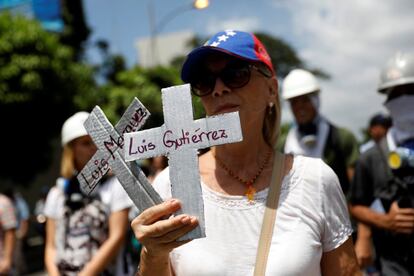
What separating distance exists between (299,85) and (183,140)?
9.92 feet

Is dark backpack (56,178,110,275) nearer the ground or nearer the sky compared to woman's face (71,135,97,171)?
nearer the ground

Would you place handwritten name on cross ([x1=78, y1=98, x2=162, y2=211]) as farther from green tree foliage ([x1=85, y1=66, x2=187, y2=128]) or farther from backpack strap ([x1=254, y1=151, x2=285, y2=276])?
green tree foliage ([x1=85, y1=66, x2=187, y2=128])

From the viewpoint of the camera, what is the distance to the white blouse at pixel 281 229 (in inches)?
73.7

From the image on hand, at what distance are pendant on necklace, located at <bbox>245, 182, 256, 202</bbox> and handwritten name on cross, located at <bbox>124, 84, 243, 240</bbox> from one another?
1.41 feet

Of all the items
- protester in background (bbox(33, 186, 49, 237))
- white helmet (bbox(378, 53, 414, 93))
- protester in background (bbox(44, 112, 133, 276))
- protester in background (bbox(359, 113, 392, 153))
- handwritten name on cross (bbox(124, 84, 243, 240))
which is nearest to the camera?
handwritten name on cross (bbox(124, 84, 243, 240))

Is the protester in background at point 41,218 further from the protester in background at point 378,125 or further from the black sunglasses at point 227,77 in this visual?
the protester in background at point 378,125

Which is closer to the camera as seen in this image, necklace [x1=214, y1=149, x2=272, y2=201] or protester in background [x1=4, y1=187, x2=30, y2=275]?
necklace [x1=214, y1=149, x2=272, y2=201]

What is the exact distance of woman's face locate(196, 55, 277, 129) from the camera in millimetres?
2018

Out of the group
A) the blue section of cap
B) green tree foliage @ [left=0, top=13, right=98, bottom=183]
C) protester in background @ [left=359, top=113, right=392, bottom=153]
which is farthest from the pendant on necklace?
green tree foliage @ [left=0, top=13, right=98, bottom=183]

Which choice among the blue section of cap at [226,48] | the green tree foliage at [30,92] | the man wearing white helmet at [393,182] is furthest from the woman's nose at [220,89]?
the green tree foliage at [30,92]

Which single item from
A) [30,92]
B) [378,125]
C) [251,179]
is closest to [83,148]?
[251,179]

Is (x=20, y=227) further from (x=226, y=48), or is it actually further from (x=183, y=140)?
(x=183, y=140)

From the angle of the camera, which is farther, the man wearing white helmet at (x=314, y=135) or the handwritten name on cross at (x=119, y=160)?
the man wearing white helmet at (x=314, y=135)

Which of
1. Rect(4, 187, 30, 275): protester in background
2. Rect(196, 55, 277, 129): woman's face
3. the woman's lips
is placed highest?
Rect(196, 55, 277, 129): woman's face
